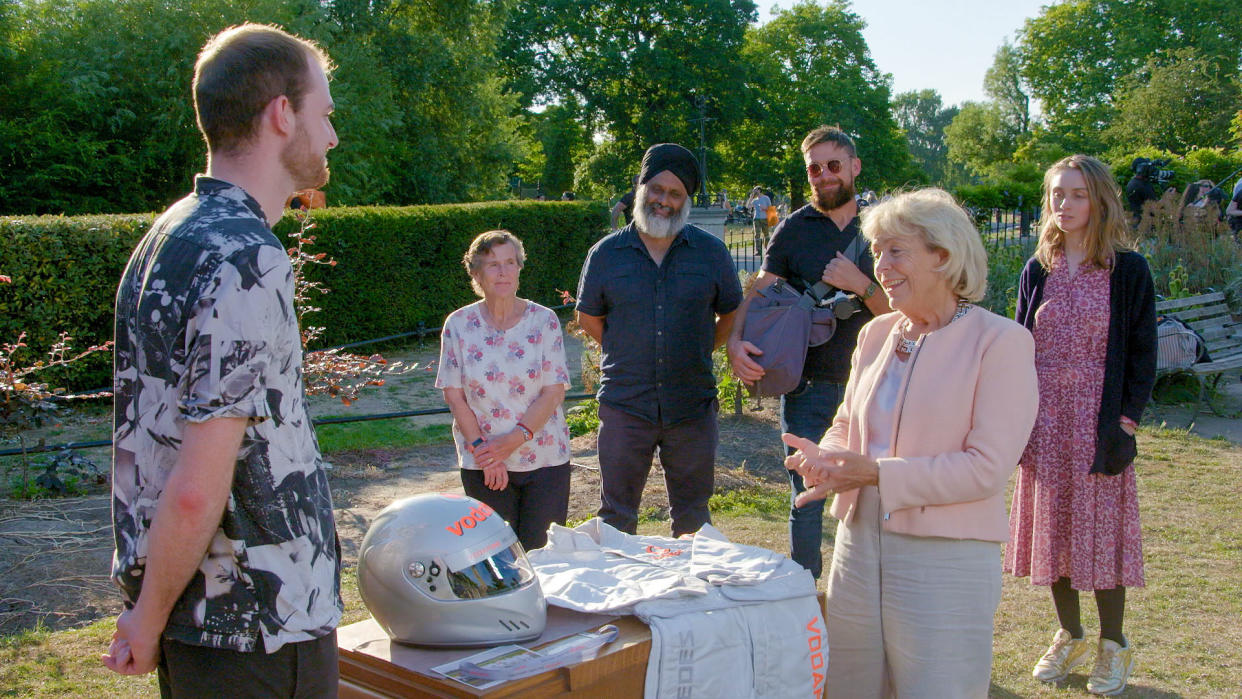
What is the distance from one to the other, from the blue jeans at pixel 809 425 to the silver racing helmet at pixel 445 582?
2.07 m

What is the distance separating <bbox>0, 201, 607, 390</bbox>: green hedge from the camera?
10180 mm

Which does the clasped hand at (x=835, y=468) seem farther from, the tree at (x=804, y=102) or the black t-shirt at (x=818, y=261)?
the tree at (x=804, y=102)

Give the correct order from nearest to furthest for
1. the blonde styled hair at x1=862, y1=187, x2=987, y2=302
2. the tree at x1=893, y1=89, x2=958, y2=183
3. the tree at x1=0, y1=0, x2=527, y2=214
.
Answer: the blonde styled hair at x1=862, y1=187, x2=987, y2=302 → the tree at x1=0, y1=0, x2=527, y2=214 → the tree at x1=893, y1=89, x2=958, y2=183

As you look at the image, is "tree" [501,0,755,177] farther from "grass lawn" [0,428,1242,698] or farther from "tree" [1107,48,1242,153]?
"grass lawn" [0,428,1242,698]

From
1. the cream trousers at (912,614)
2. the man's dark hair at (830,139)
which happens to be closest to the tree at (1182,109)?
the man's dark hair at (830,139)

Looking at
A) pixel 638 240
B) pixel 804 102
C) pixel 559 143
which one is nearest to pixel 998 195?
pixel 638 240

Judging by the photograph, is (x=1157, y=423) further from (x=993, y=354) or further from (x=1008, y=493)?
(x=993, y=354)

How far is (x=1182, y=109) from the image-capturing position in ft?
117

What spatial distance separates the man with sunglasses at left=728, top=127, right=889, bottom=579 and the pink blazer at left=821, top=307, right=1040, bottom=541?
1.50 meters

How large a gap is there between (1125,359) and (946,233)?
1.67 meters

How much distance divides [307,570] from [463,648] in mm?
783

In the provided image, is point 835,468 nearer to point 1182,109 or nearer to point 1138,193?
point 1138,193

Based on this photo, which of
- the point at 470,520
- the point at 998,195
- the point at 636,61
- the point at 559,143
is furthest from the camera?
the point at 559,143

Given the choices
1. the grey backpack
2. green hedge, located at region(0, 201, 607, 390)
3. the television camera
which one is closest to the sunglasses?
the grey backpack
